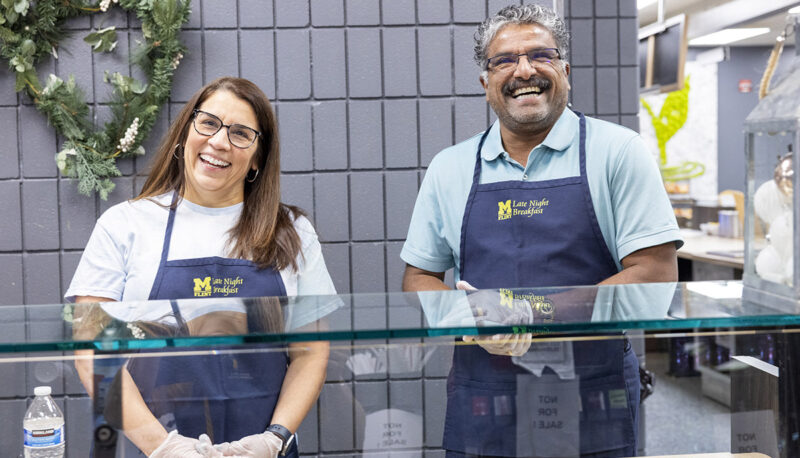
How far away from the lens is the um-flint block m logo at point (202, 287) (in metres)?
1.73

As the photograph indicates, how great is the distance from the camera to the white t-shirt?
67.6 inches

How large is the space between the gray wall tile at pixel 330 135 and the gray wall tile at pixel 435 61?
0.33 m

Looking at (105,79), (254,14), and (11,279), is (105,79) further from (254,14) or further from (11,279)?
(11,279)

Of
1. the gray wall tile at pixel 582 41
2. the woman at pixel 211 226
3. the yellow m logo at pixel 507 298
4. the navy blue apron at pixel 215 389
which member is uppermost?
the gray wall tile at pixel 582 41

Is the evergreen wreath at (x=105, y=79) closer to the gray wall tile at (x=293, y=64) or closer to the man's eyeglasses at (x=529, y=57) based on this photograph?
the gray wall tile at (x=293, y=64)

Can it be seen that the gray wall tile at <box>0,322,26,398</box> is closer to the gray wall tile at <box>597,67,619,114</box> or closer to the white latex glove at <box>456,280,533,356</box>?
the white latex glove at <box>456,280,533,356</box>

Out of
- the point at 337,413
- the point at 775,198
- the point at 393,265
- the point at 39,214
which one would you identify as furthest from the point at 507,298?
the point at 39,214

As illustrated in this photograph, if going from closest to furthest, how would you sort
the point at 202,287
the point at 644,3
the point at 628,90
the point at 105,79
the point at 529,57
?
the point at 202,287 → the point at 529,57 → the point at 105,79 → the point at 628,90 → the point at 644,3

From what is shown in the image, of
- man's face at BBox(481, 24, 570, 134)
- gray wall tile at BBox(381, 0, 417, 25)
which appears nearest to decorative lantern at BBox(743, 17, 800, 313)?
man's face at BBox(481, 24, 570, 134)

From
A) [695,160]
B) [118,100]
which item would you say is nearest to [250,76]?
[118,100]

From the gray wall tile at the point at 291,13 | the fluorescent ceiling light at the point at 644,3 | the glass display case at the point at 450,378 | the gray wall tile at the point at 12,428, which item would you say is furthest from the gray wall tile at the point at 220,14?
the fluorescent ceiling light at the point at 644,3

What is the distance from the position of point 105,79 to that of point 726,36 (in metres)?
9.09

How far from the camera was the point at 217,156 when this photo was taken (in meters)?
1.77

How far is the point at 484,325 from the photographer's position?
105 cm
